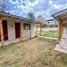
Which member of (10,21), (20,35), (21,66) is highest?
(10,21)

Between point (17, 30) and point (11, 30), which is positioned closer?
point (11, 30)

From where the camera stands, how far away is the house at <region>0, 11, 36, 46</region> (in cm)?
1080

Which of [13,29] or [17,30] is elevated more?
[13,29]

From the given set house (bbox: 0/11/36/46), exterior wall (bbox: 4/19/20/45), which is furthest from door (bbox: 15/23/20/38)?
exterior wall (bbox: 4/19/20/45)

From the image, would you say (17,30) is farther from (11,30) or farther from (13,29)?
(11,30)

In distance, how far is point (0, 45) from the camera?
1048 cm

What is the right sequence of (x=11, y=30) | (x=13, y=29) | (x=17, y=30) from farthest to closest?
(x=17, y=30)
(x=13, y=29)
(x=11, y=30)

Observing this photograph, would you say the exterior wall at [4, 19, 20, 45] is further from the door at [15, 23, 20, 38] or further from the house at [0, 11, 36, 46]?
the door at [15, 23, 20, 38]

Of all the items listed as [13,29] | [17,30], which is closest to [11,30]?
[13,29]

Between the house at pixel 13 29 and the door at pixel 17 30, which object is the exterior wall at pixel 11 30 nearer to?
the house at pixel 13 29

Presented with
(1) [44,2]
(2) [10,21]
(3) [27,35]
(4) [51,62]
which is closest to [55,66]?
(4) [51,62]

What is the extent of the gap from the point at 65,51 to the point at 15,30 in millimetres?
7939

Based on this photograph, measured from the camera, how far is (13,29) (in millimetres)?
13422

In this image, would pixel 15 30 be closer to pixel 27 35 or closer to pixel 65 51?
pixel 27 35
